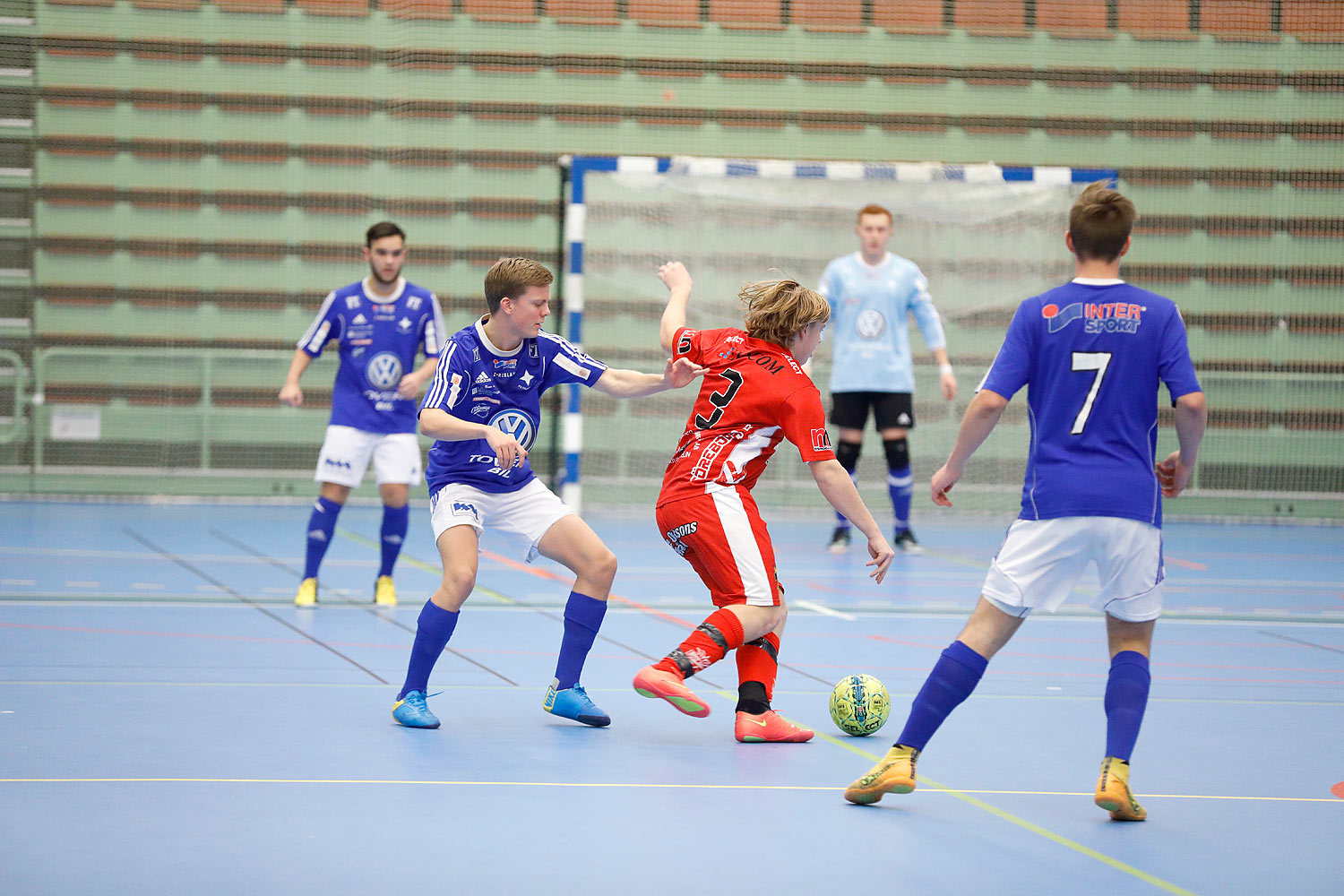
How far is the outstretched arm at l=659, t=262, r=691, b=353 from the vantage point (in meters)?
4.66

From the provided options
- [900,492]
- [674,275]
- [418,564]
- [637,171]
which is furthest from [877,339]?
[674,275]

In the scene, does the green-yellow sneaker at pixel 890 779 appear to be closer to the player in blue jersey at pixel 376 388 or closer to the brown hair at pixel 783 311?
the brown hair at pixel 783 311

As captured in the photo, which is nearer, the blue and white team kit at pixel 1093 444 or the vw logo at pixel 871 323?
the blue and white team kit at pixel 1093 444

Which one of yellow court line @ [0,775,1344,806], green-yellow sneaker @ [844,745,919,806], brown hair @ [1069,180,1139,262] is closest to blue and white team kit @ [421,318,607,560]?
yellow court line @ [0,775,1344,806]

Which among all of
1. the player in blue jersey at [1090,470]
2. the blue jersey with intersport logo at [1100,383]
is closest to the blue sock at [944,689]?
the player in blue jersey at [1090,470]

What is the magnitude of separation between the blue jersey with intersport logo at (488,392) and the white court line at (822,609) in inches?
108

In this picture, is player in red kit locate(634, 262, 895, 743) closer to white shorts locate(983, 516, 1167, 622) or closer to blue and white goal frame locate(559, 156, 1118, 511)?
white shorts locate(983, 516, 1167, 622)

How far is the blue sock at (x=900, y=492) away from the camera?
975cm

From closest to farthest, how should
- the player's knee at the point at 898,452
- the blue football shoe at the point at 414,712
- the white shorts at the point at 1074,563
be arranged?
1. the white shorts at the point at 1074,563
2. the blue football shoe at the point at 414,712
3. the player's knee at the point at 898,452

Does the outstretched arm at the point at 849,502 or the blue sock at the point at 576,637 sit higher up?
the outstretched arm at the point at 849,502

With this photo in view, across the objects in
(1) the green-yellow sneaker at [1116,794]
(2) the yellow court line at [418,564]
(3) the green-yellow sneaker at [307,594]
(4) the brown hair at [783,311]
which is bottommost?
(2) the yellow court line at [418,564]

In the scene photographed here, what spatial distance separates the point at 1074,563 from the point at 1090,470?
24 cm

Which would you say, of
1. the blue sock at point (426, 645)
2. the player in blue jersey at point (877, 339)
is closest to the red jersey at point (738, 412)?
the blue sock at point (426, 645)

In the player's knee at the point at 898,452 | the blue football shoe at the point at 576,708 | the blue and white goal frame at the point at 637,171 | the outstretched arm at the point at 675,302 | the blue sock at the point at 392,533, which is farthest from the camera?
the blue and white goal frame at the point at 637,171
